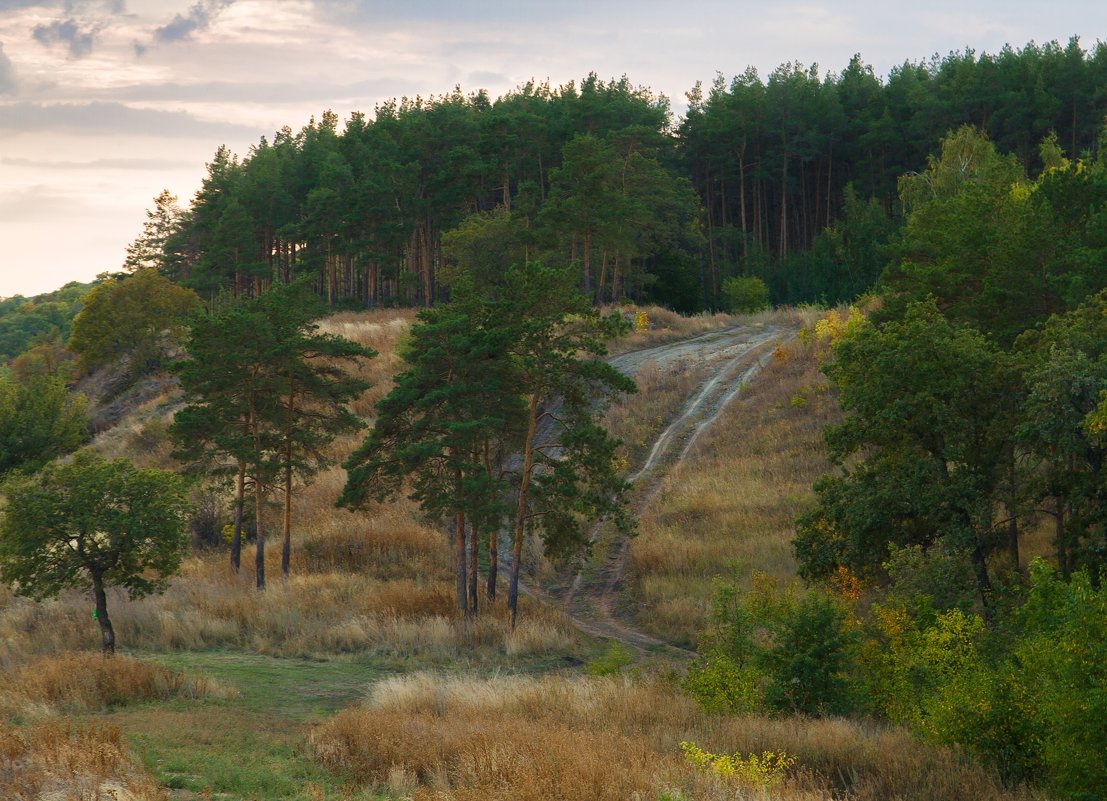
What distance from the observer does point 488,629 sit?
2556 cm

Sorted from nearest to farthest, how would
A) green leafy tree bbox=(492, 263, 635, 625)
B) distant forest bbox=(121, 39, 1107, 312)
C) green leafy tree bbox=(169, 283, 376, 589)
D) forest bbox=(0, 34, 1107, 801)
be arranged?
forest bbox=(0, 34, 1107, 801) < green leafy tree bbox=(492, 263, 635, 625) < green leafy tree bbox=(169, 283, 376, 589) < distant forest bbox=(121, 39, 1107, 312)

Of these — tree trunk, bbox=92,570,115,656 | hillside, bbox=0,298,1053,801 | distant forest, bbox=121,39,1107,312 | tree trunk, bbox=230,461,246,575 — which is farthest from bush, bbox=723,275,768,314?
tree trunk, bbox=92,570,115,656

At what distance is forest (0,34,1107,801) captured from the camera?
12.0 metres

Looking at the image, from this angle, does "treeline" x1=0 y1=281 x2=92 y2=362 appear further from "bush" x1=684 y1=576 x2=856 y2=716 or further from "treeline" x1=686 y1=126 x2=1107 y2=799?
"bush" x1=684 y1=576 x2=856 y2=716

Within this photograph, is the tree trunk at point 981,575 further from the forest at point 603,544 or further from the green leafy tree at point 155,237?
the green leafy tree at point 155,237

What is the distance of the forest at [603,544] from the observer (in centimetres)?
1198

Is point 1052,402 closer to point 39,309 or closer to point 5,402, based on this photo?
point 5,402

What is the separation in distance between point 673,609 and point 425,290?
5213 cm

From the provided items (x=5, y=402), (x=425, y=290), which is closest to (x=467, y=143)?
(x=425, y=290)

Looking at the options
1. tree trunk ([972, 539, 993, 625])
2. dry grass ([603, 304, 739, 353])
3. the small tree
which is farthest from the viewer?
dry grass ([603, 304, 739, 353])

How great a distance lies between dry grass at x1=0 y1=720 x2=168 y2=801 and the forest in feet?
0.30

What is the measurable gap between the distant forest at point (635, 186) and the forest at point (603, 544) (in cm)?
495

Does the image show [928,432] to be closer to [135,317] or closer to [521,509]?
[521,509]

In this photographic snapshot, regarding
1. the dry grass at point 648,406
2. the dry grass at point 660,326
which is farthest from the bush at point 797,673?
the dry grass at point 660,326
